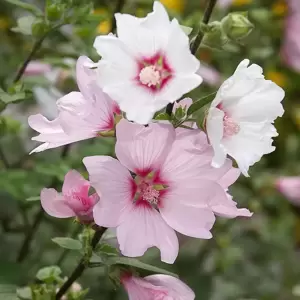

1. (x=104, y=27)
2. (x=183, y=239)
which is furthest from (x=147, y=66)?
(x=104, y=27)

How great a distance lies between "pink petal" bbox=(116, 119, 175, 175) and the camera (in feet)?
1.68

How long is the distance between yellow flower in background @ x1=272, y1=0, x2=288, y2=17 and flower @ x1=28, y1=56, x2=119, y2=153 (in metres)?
0.77

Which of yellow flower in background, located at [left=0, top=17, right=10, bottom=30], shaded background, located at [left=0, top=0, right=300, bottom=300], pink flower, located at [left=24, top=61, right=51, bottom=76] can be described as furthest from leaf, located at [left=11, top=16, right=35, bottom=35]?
yellow flower in background, located at [left=0, top=17, right=10, bottom=30]

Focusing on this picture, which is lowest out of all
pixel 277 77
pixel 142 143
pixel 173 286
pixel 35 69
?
pixel 277 77

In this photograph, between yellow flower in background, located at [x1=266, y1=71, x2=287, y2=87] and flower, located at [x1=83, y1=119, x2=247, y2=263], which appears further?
yellow flower in background, located at [x1=266, y1=71, x2=287, y2=87]

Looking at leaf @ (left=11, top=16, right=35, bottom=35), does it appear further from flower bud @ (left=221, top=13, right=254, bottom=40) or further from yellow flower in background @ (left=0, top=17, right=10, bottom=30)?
yellow flower in background @ (left=0, top=17, right=10, bottom=30)

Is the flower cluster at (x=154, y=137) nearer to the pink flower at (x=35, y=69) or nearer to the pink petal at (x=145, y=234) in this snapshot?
the pink petal at (x=145, y=234)

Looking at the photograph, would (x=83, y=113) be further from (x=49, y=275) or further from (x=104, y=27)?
(x=104, y=27)

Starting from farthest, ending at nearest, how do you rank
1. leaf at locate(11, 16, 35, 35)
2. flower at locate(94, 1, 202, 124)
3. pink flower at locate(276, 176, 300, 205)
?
1. pink flower at locate(276, 176, 300, 205)
2. leaf at locate(11, 16, 35, 35)
3. flower at locate(94, 1, 202, 124)

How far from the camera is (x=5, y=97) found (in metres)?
0.68

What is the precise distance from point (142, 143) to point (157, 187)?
5 cm

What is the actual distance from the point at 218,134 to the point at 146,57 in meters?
0.08

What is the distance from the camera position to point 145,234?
1.75 ft

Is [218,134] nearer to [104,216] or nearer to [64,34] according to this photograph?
[104,216]
